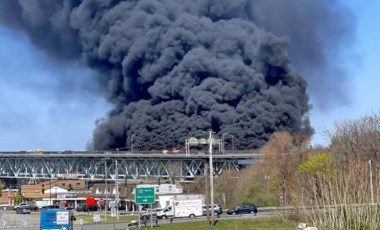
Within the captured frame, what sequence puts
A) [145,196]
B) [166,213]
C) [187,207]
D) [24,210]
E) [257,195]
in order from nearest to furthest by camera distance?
[145,196] → [187,207] → [166,213] → [257,195] → [24,210]

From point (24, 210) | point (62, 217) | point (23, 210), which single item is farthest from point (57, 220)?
point (23, 210)

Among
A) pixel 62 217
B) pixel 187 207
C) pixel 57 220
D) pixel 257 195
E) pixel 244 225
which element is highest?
pixel 257 195

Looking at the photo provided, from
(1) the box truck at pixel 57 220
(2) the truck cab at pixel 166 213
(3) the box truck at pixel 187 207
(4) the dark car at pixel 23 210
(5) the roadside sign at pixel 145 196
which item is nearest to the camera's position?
(1) the box truck at pixel 57 220

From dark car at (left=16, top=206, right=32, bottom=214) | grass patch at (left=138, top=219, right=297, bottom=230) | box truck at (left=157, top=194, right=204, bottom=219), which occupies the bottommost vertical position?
grass patch at (left=138, top=219, right=297, bottom=230)

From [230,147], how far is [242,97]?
8.39 metres

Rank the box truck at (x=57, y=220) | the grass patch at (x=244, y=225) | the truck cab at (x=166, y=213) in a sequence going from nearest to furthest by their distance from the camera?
the box truck at (x=57, y=220)
the grass patch at (x=244, y=225)
the truck cab at (x=166, y=213)

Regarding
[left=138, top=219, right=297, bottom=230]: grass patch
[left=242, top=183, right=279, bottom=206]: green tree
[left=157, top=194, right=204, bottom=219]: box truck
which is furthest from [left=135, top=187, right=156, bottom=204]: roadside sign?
[left=242, top=183, right=279, bottom=206]: green tree

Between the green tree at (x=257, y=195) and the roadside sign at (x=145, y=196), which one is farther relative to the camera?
the green tree at (x=257, y=195)

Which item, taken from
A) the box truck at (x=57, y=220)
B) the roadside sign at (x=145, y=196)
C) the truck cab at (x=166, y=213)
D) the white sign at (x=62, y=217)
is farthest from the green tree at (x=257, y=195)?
the white sign at (x=62, y=217)

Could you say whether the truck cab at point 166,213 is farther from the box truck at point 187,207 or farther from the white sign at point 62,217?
the white sign at point 62,217

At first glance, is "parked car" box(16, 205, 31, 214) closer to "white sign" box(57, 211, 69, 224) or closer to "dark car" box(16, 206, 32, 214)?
"dark car" box(16, 206, 32, 214)

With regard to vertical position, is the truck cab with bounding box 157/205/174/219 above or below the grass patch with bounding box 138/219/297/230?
above

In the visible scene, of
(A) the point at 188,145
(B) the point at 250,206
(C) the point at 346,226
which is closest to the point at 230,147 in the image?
(A) the point at 188,145

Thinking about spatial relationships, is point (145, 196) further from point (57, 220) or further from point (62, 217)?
point (57, 220)
